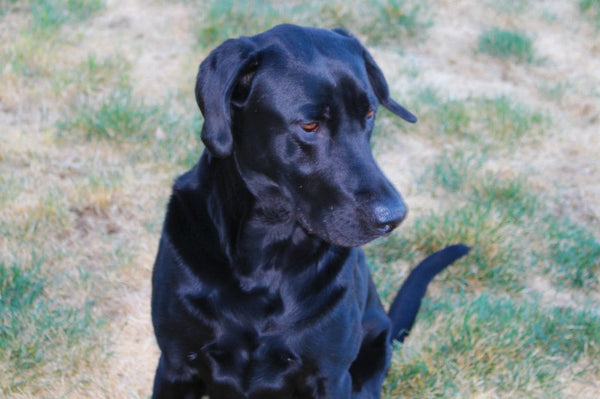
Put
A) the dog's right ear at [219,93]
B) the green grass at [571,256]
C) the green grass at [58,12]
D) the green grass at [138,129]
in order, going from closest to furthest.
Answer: the dog's right ear at [219,93] → the green grass at [571,256] → the green grass at [138,129] → the green grass at [58,12]

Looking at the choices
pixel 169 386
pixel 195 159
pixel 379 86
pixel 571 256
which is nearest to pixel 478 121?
pixel 571 256

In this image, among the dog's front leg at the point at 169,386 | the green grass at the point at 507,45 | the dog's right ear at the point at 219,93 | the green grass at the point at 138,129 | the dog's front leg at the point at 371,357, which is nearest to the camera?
the dog's right ear at the point at 219,93

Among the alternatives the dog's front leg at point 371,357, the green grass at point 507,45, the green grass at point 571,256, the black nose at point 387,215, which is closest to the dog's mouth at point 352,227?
the black nose at point 387,215

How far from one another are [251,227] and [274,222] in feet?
0.25

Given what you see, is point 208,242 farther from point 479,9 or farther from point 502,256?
point 479,9

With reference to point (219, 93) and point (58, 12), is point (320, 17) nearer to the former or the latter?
point (58, 12)

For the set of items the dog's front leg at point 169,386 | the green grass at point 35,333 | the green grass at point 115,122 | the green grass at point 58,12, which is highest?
the dog's front leg at point 169,386

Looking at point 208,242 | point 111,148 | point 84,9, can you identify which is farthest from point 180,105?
point 208,242

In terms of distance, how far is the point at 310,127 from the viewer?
2176 millimetres

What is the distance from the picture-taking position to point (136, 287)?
342 centimetres

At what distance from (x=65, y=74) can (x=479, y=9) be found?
3496mm

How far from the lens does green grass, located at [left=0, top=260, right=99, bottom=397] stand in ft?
9.26

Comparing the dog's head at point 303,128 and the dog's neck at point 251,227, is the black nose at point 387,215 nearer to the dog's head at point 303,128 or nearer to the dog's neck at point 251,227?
the dog's head at point 303,128

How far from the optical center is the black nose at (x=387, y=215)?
7.07 feet
